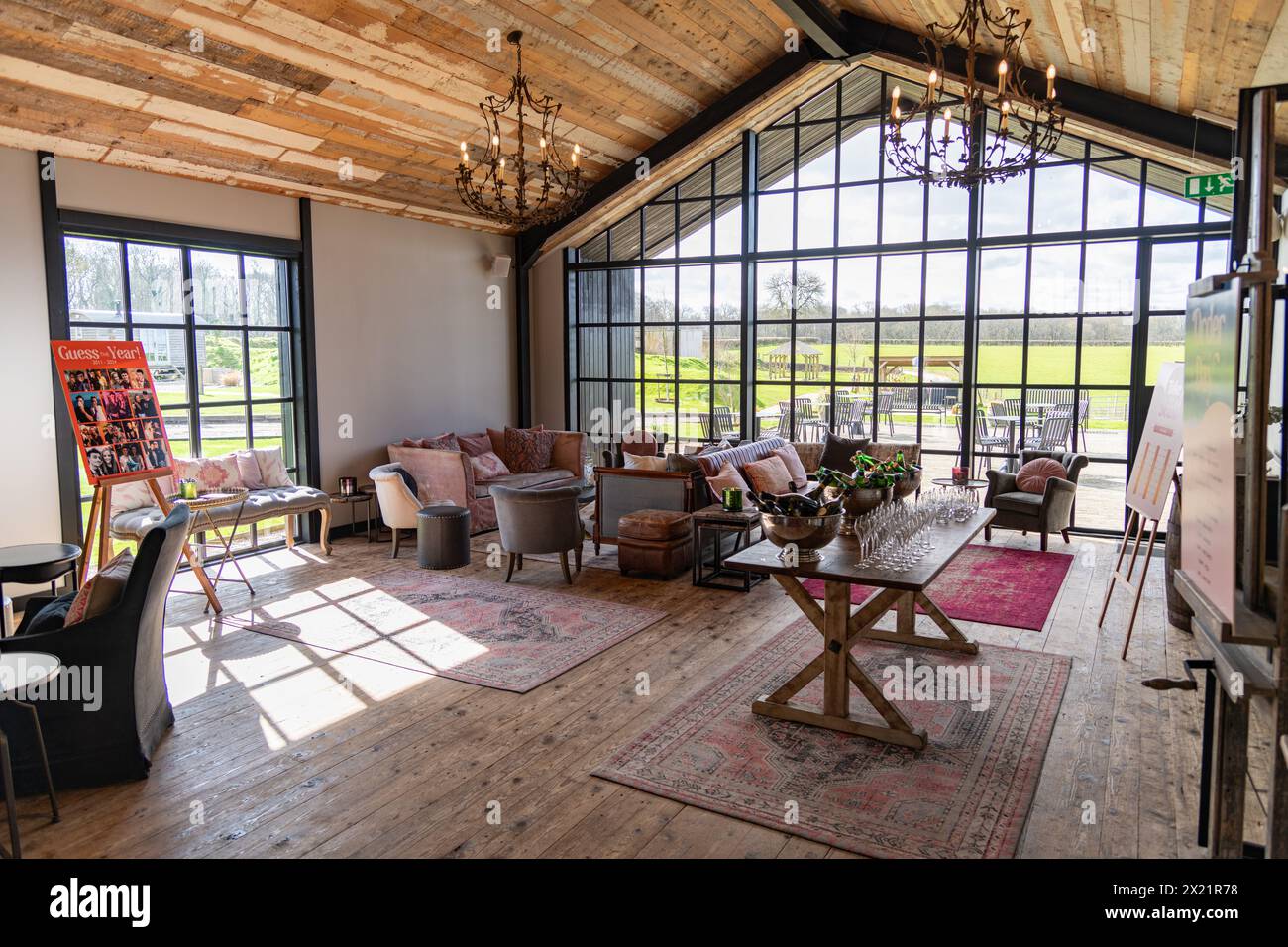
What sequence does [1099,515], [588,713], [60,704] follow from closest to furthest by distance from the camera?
[60,704], [588,713], [1099,515]

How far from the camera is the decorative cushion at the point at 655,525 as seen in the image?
23.1 feet

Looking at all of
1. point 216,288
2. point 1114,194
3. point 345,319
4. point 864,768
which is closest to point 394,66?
point 216,288

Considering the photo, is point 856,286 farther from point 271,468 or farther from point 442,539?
point 271,468

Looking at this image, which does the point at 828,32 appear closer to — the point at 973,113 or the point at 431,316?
the point at 973,113

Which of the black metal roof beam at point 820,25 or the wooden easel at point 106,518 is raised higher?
the black metal roof beam at point 820,25

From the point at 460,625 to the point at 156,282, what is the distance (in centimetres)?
399

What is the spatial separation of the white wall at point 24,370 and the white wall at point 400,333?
248 cm

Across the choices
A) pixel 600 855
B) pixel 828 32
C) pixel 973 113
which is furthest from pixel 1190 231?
pixel 600 855

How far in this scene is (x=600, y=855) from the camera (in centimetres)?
315

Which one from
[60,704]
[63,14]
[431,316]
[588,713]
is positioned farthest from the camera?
[431,316]

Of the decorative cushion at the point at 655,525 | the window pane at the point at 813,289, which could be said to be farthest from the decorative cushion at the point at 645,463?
the window pane at the point at 813,289

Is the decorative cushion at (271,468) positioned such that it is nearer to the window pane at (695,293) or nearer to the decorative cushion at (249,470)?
the decorative cushion at (249,470)

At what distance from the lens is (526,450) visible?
9.98 m
